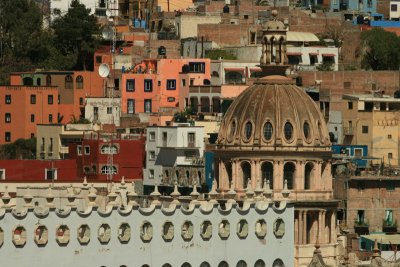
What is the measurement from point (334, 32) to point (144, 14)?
51.8ft

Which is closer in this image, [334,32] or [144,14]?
[334,32]

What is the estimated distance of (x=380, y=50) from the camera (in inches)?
6895

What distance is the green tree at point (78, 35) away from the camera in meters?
171

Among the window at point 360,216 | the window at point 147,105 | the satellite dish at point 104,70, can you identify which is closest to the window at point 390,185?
the window at point 360,216

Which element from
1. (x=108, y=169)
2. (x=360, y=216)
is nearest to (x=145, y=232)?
(x=360, y=216)

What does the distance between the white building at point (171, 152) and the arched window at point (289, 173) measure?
14888 mm

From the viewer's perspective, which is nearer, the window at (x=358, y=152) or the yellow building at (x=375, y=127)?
the window at (x=358, y=152)

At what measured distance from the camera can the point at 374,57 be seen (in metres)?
175

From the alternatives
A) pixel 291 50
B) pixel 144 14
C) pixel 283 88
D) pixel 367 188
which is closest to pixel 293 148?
pixel 283 88

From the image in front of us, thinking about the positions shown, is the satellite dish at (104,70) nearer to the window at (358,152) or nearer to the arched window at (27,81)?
the arched window at (27,81)

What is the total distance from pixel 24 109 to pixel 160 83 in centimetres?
783

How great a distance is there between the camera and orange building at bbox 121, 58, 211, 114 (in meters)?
166

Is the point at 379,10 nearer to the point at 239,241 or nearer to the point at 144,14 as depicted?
the point at 144,14

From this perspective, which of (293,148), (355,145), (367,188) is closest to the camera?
(293,148)
